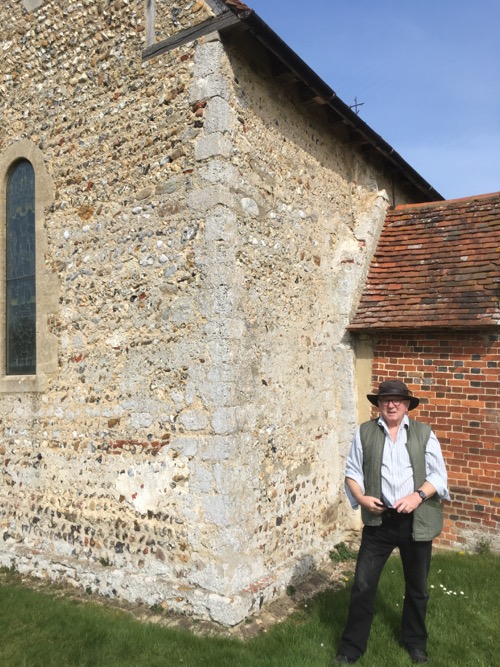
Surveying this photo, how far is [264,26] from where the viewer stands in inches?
189

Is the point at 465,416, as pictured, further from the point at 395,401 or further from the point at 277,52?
the point at 277,52

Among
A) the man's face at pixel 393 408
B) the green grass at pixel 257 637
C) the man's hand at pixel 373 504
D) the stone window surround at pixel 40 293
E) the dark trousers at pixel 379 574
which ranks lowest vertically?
the green grass at pixel 257 637

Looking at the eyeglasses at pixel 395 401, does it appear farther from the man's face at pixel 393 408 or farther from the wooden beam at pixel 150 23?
the wooden beam at pixel 150 23

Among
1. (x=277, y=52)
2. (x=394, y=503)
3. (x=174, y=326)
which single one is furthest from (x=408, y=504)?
(x=277, y=52)

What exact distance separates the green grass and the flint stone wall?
39 centimetres

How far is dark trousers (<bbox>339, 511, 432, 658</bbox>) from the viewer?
12.5 ft

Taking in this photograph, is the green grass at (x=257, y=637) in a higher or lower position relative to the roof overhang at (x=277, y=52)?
lower

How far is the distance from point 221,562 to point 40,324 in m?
3.26

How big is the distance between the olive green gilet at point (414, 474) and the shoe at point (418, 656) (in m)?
0.87

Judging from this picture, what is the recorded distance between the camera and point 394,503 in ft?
12.2

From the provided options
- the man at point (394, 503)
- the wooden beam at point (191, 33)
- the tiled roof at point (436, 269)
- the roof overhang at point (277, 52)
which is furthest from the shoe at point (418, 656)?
the wooden beam at point (191, 33)

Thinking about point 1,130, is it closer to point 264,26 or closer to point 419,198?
point 264,26

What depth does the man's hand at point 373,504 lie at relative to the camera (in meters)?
3.72

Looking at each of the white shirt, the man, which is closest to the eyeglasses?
the man
